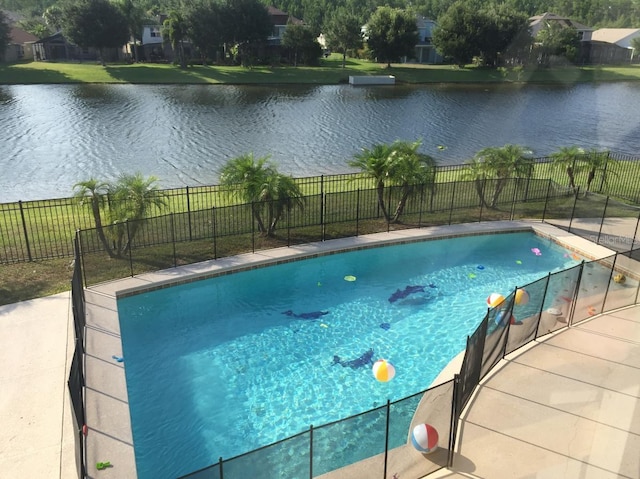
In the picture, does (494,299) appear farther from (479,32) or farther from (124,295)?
(479,32)

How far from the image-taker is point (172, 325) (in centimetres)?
1440

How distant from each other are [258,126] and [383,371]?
34380mm

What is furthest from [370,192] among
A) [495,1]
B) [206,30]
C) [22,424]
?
[495,1]

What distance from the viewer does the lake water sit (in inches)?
1237

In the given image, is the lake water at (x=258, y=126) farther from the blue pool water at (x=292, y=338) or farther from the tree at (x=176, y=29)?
the blue pool water at (x=292, y=338)

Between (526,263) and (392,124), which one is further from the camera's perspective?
(392,124)

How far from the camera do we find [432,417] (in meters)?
8.92

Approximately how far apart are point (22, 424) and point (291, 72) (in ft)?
229

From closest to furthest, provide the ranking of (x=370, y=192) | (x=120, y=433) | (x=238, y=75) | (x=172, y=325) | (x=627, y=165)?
(x=120, y=433)
(x=172, y=325)
(x=370, y=192)
(x=627, y=165)
(x=238, y=75)

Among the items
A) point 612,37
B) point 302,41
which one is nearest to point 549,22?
point 612,37

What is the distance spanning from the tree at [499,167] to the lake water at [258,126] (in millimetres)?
10419

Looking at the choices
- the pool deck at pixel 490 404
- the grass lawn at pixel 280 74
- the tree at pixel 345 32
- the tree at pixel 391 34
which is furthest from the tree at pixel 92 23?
the pool deck at pixel 490 404

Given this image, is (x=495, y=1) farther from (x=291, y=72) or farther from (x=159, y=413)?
(x=159, y=413)

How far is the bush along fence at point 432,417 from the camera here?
723cm
